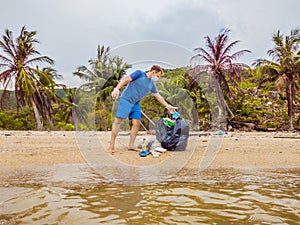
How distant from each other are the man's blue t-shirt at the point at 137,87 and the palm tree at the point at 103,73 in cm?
1870

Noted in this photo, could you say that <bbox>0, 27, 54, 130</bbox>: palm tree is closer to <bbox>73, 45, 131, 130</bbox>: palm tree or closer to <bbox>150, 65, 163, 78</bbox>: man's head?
<bbox>73, 45, 131, 130</bbox>: palm tree

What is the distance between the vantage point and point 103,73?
26500mm

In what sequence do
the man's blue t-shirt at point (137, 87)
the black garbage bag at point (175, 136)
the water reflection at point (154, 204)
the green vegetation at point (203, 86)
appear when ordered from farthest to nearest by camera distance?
the green vegetation at point (203, 86) → the black garbage bag at point (175, 136) → the man's blue t-shirt at point (137, 87) → the water reflection at point (154, 204)

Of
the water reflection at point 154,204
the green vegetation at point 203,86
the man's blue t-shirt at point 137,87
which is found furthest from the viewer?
the green vegetation at point 203,86

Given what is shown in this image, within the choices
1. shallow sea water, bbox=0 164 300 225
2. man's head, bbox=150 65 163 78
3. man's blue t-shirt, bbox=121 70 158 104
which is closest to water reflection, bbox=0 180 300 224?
shallow sea water, bbox=0 164 300 225

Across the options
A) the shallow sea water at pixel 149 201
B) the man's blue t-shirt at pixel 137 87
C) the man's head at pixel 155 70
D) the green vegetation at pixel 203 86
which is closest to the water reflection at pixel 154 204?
the shallow sea water at pixel 149 201

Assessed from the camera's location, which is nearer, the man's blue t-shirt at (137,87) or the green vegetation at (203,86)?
the man's blue t-shirt at (137,87)

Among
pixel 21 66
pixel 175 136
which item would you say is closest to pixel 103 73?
pixel 21 66

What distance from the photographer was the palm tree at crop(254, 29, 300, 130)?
21.0m

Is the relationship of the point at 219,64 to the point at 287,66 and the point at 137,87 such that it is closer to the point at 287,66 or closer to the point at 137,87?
the point at 287,66

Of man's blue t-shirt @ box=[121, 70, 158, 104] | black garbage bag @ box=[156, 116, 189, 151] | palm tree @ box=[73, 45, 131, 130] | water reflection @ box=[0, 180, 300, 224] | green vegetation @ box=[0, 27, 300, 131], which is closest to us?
water reflection @ box=[0, 180, 300, 224]

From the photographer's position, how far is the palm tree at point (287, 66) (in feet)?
68.8

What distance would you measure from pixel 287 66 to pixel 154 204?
21.1m

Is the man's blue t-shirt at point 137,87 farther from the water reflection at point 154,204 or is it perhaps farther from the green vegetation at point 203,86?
the green vegetation at point 203,86
